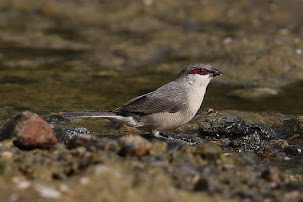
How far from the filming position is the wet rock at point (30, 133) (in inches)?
213

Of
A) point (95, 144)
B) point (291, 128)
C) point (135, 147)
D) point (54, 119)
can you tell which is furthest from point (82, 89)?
point (135, 147)

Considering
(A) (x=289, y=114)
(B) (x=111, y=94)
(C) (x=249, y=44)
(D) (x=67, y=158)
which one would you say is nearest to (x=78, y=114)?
(D) (x=67, y=158)

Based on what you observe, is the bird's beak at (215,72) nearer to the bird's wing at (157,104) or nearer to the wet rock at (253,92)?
the bird's wing at (157,104)

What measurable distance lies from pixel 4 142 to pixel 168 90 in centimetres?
261

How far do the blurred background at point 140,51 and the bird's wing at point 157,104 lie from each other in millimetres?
1890

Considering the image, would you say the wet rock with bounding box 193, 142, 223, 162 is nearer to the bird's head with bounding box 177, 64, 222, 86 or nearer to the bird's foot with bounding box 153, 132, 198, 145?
the bird's foot with bounding box 153, 132, 198, 145

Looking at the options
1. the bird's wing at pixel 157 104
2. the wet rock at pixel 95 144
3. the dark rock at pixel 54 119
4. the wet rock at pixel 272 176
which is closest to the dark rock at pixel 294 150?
the bird's wing at pixel 157 104

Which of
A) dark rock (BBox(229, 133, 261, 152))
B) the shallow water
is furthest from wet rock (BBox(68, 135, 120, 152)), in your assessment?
the shallow water

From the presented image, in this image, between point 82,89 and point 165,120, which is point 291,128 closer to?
point 165,120

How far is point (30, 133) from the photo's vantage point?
17.9ft

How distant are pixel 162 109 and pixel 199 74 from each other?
29.2 inches

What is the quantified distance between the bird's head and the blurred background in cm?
172

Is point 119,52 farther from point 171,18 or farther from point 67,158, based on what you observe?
point 67,158

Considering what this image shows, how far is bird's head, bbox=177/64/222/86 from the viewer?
7441mm
